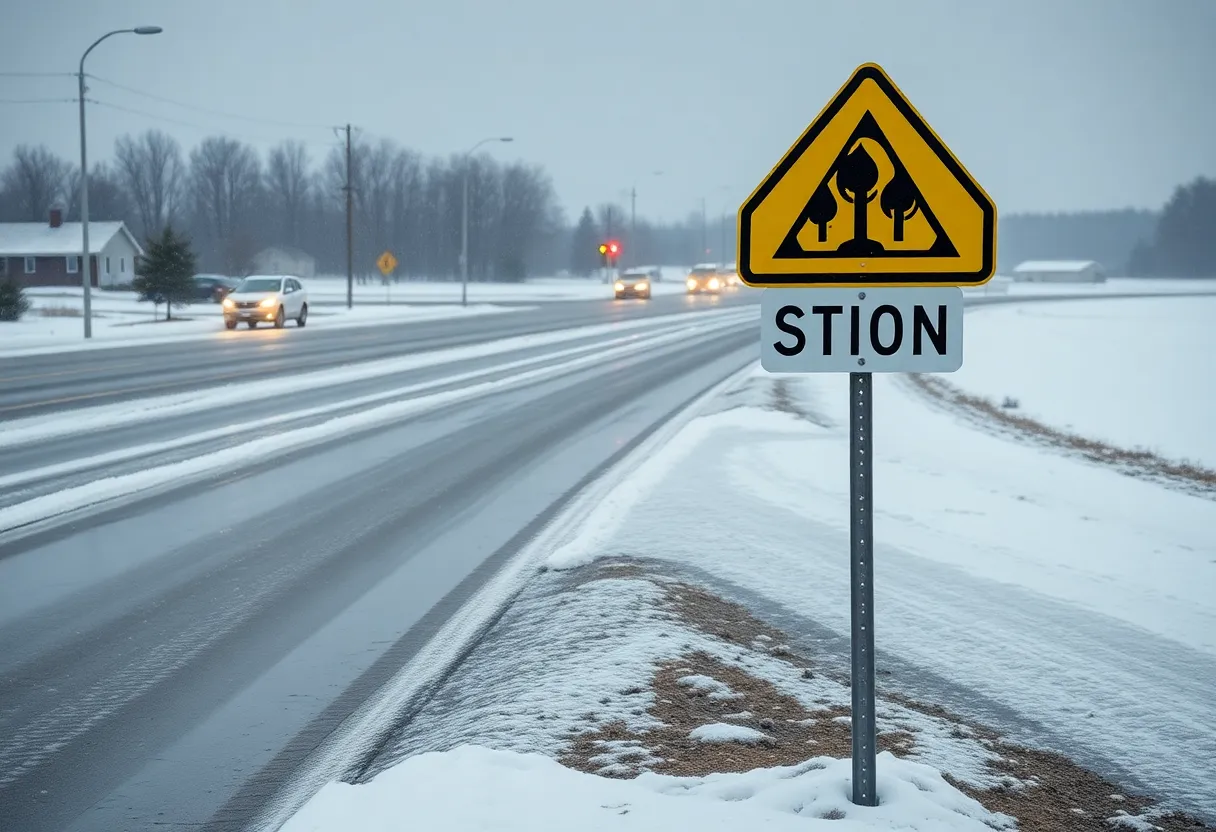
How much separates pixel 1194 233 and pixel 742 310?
13412 cm

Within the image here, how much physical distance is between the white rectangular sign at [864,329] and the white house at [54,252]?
91714 millimetres

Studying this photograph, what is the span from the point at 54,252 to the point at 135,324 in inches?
2112

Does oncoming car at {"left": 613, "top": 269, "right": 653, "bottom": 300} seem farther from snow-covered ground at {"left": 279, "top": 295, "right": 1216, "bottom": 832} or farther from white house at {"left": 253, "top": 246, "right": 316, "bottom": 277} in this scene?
white house at {"left": 253, "top": 246, "right": 316, "bottom": 277}

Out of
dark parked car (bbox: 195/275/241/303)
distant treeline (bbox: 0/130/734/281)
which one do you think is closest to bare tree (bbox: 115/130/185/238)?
distant treeline (bbox: 0/130/734/281)

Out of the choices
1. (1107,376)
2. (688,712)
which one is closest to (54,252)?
(1107,376)

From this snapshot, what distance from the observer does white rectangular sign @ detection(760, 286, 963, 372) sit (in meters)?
3.53

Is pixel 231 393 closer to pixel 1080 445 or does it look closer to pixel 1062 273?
pixel 1080 445

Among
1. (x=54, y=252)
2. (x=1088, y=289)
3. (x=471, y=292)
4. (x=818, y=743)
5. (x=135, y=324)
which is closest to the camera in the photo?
(x=818, y=743)

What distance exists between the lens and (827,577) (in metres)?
7.29

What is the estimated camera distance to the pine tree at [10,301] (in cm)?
4081

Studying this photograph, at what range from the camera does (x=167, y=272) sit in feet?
152

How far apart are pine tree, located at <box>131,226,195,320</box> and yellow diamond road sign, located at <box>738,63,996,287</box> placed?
45.5m

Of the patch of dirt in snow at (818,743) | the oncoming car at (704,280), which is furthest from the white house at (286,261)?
the patch of dirt in snow at (818,743)

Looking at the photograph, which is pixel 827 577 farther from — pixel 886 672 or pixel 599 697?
pixel 599 697
